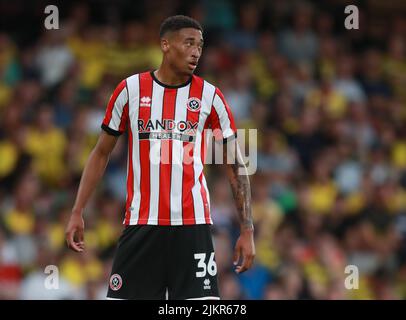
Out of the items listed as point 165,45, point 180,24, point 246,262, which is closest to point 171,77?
point 165,45

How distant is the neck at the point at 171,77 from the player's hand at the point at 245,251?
3.56 feet

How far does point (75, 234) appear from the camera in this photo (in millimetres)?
6574

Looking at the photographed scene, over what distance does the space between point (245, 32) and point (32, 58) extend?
3094 millimetres

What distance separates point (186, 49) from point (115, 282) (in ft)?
5.19

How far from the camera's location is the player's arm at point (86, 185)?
6578mm

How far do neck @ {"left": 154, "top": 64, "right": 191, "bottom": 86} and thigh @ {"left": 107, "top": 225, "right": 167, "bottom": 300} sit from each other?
3.21ft

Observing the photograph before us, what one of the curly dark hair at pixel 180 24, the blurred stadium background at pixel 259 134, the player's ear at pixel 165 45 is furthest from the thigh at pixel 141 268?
the blurred stadium background at pixel 259 134

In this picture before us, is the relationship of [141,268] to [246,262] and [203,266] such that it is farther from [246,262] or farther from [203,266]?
[246,262]

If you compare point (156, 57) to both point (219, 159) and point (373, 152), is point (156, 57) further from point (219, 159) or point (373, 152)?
point (219, 159)

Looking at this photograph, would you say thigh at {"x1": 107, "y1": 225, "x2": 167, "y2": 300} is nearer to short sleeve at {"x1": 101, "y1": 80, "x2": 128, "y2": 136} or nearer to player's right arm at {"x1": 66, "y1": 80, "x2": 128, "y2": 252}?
player's right arm at {"x1": 66, "y1": 80, "x2": 128, "y2": 252}

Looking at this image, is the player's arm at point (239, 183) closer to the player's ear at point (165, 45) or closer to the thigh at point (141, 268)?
the thigh at point (141, 268)

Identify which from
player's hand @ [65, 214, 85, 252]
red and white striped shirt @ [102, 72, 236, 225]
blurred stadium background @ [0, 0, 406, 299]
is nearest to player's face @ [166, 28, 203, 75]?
red and white striped shirt @ [102, 72, 236, 225]

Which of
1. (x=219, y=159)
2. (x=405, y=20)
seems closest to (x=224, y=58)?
(x=405, y=20)

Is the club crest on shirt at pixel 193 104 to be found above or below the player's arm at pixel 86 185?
above
